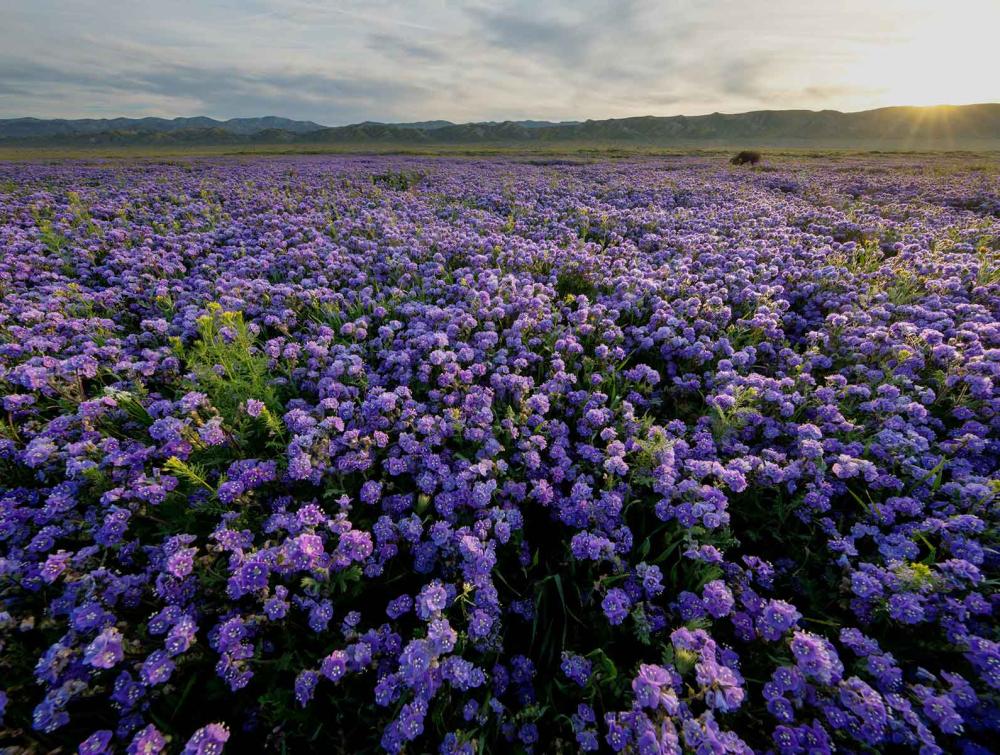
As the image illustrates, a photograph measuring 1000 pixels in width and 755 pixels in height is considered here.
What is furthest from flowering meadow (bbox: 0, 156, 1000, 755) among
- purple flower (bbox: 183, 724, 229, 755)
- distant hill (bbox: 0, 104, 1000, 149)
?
distant hill (bbox: 0, 104, 1000, 149)

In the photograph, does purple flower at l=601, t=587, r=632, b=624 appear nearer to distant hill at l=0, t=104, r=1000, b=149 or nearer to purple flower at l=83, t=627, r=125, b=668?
purple flower at l=83, t=627, r=125, b=668

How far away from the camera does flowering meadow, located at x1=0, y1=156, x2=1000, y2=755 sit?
2.52 m

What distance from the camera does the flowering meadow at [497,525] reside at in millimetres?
2520

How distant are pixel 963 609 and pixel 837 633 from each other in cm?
76

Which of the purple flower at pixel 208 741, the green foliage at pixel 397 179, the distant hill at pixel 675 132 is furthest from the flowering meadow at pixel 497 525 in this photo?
the distant hill at pixel 675 132

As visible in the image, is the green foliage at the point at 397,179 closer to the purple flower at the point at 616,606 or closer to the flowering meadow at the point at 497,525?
the flowering meadow at the point at 497,525

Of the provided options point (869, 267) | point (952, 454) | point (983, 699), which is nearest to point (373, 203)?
point (869, 267)

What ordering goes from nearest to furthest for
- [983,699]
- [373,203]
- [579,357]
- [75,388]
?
[983,699] < [75,388] < [579,357] < [373,203]

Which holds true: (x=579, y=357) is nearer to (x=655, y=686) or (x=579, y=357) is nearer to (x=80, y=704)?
(x=655, y=686)

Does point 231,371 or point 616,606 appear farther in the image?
point 231,371

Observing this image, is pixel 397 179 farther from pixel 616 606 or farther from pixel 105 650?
pixel 616 606

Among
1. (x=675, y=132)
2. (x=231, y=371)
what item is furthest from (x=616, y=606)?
(x=675, y=132)

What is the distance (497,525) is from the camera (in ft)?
10.7

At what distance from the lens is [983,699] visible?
8.28 feet
